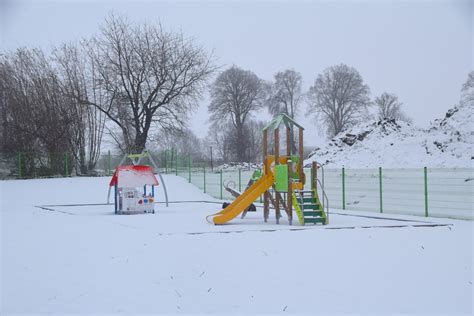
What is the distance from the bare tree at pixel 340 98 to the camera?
52.2 meters

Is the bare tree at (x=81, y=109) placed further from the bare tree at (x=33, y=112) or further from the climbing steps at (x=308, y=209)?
the climbing steps at (x=308, y=209)

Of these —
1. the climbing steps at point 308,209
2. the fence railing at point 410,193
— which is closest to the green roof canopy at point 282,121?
the climbing steps at point 308,209

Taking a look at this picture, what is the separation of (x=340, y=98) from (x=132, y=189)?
119ft

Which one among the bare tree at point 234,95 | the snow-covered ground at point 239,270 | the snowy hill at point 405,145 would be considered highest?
the bare tree at point 234,95

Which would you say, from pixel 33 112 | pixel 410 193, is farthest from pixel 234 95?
pixel 410 193

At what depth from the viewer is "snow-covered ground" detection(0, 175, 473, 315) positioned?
20.1 ft

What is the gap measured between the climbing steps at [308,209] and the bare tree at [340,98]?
38206 millimetres

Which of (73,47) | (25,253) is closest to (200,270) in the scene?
(25,253)

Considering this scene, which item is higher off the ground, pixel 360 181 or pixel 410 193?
pixel 360 181

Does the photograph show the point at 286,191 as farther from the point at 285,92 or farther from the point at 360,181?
the point at 285,92

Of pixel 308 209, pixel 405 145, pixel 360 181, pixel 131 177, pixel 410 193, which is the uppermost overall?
pixel 405 145

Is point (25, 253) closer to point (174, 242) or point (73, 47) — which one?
point (174, 242)

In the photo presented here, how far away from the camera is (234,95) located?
174 ft

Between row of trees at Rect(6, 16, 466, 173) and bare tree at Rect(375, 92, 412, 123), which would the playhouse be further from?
bare tree at Rect(375, 92, 412, 123)
